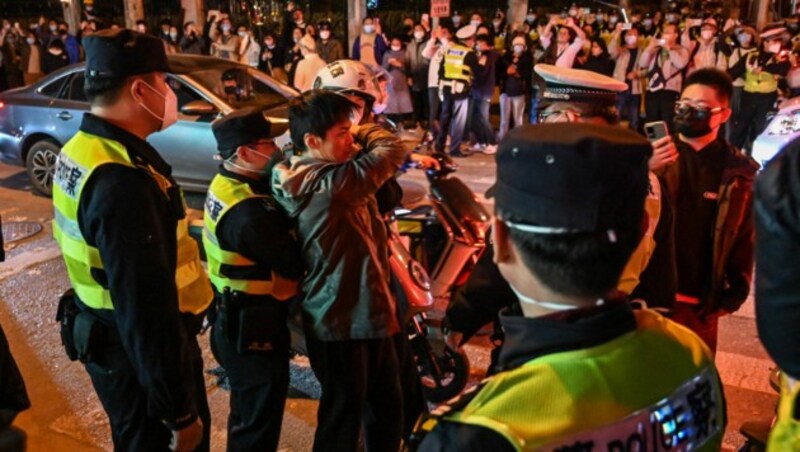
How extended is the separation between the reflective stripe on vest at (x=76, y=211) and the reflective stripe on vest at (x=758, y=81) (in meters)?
9.17

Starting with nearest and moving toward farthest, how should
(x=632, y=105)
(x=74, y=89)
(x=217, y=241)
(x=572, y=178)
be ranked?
(x=572, y=178), (x=217, y=241), (x=74, y=89), (x=632, y=105)

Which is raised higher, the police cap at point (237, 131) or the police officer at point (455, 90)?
the police cap at point (237, 131)

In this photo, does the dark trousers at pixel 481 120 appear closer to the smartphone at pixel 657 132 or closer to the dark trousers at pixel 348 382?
the smartphone at pixel 657 132

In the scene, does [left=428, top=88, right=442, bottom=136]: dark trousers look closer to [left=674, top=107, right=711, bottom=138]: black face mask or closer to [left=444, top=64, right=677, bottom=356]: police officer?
[left=674, top=107, right=711, bottom=138]: black face mask

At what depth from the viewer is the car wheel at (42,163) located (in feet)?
28.2

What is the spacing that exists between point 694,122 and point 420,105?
10318 mm

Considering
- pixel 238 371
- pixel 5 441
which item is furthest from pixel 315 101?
pixel 5 441

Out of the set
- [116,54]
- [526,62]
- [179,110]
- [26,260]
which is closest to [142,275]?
[116,54]

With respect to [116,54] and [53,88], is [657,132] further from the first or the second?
A: [53,88]

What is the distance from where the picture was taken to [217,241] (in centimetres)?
288

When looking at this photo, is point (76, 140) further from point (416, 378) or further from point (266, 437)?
point (416, 378)

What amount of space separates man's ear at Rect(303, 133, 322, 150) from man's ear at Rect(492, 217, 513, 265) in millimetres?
1470

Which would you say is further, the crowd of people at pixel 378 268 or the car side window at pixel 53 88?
the car side window at pixel 53 88

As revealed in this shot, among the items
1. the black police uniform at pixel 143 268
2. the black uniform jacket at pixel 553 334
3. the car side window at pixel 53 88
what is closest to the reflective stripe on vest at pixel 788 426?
the black uniform jacket at pixel 553 334
